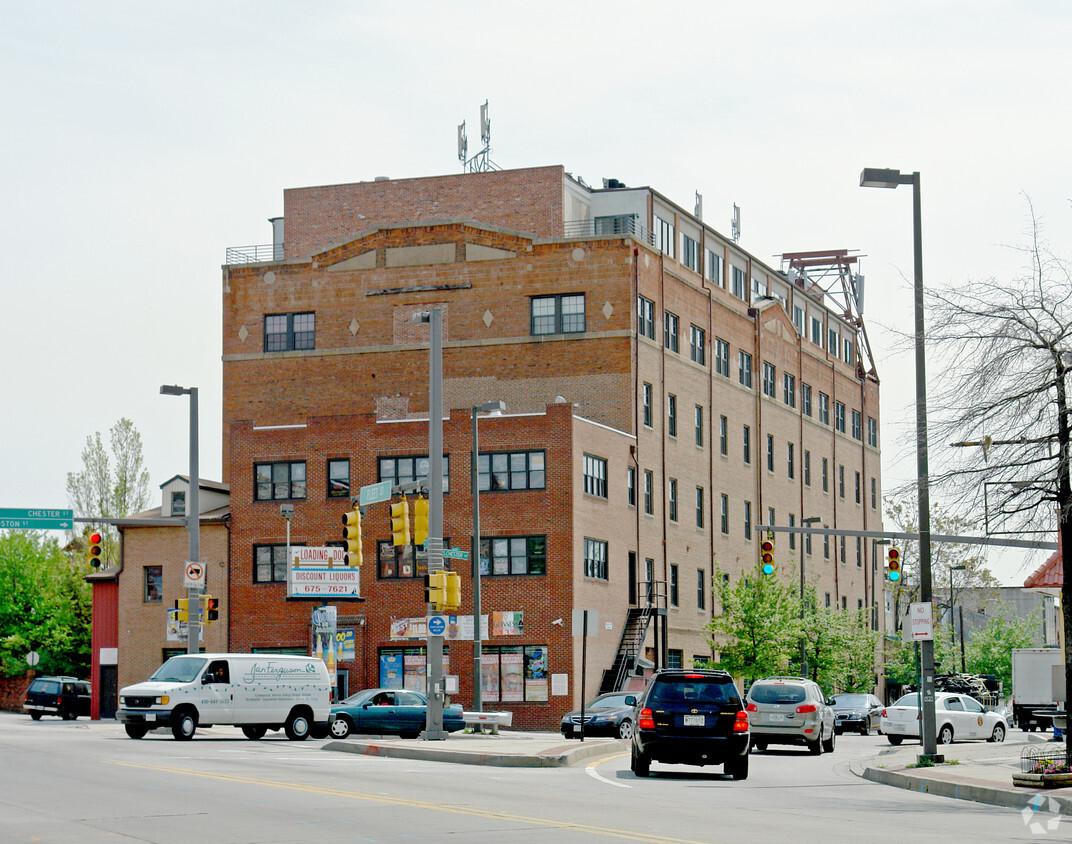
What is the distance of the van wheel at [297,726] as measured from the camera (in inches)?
1448

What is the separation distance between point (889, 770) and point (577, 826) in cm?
1221

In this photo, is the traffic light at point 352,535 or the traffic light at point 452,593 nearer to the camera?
the traffic light at point 452,593

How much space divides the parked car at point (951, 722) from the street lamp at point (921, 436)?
13.5 m

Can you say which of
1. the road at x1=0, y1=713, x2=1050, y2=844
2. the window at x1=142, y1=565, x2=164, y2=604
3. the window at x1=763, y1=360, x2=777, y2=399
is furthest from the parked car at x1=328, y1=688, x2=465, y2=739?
the window at x1=763, y1=360, x2=777, y2=399

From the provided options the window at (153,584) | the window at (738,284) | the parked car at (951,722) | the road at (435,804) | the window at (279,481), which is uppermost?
the window at (738,284)

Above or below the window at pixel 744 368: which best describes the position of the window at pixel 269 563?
below

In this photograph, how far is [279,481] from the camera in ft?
192

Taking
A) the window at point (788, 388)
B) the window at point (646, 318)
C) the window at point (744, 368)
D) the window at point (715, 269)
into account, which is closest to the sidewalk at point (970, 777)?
the window at point (646, 318)

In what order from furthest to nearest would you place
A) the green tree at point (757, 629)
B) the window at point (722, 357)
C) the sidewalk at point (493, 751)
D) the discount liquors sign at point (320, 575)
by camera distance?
the window at point (722, 357), the green tree at point (757, 629), the discount liquors sign at point (320, 575), the sidewalk at point (493, 751)

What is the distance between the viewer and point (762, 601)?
202ft

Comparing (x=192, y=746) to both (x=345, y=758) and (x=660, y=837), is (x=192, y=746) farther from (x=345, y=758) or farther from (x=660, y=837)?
(x=660, y=837)

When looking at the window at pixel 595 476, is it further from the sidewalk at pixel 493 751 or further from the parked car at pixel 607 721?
the sidewalk at pixel 493 751

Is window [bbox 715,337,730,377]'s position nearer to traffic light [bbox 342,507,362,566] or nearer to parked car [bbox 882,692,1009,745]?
parked car [bbox 882,692,1009,745]

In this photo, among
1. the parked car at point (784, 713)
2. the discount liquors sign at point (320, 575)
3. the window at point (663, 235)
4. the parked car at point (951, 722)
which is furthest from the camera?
the window at point (663, 235)
